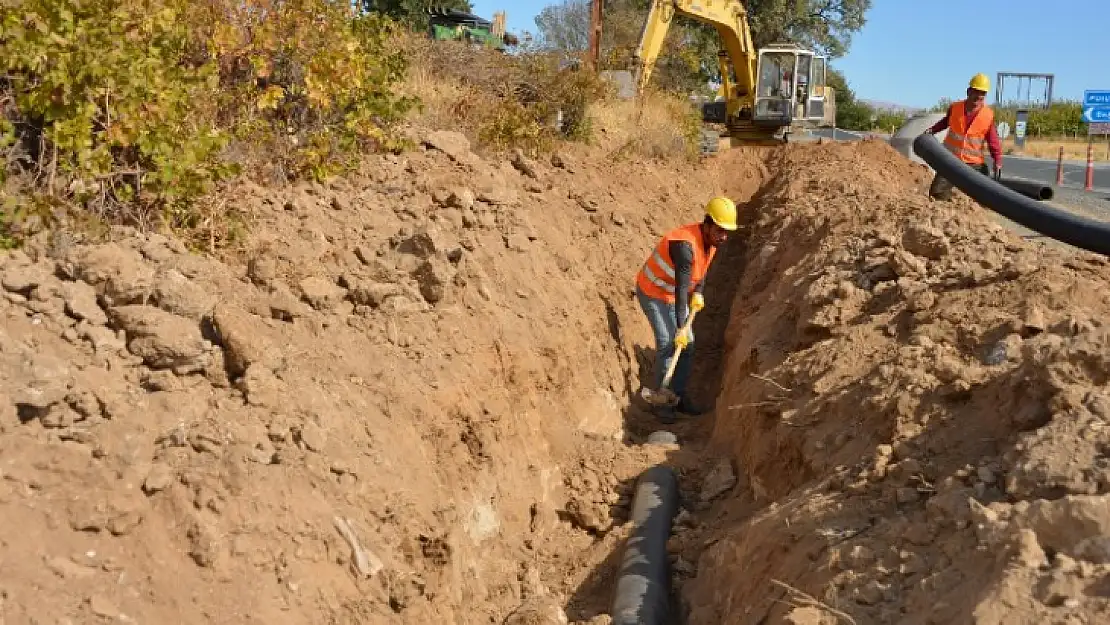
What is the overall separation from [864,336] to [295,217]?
3.80 metres

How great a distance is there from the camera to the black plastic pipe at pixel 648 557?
15.8 ft

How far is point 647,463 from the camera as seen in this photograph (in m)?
7.17

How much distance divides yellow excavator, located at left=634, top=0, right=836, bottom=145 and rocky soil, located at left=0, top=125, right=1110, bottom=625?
10989 millimetres

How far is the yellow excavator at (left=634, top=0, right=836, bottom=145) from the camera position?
18531 millimetres

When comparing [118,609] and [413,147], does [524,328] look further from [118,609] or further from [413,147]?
[118,609]

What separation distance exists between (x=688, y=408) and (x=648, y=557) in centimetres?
337

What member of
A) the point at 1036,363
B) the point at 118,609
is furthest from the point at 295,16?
the point at 1036,363

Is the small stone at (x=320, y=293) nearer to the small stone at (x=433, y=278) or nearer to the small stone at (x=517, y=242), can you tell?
the small stone at (x=433, y=278)

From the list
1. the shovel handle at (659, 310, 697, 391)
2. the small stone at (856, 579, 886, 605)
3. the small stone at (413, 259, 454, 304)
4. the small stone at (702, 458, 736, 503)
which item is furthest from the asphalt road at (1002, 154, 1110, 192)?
the small stone at (856, 579, 886, 605)

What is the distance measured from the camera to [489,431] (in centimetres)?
603

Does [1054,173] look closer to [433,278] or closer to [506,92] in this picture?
[506,92]

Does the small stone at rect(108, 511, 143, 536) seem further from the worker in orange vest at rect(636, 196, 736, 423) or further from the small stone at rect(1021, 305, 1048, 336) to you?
the worker in orange vest at rect(636, 196, 736, 423)

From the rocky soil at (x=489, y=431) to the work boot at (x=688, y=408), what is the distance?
1.39 ft

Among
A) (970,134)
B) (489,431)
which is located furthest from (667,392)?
(970,134)
